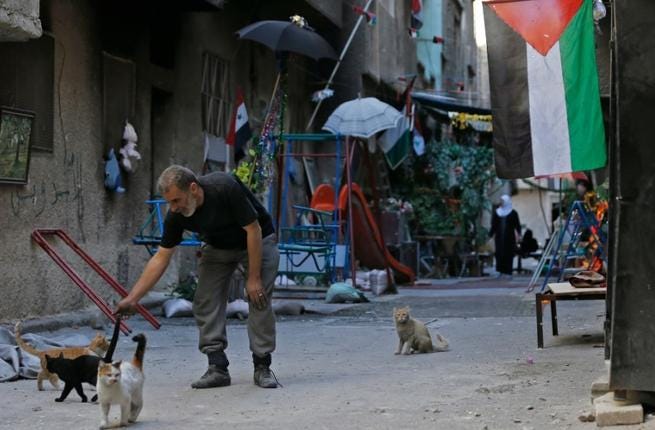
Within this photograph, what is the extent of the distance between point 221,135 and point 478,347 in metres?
8.20

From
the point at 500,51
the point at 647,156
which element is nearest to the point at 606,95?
the point at 500,51

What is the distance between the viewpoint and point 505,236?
23.4 m

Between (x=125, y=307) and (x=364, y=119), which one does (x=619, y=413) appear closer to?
(x=125, y=307)

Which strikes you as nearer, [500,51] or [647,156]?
[647,156]

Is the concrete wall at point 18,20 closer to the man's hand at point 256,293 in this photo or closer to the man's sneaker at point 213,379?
the man's hand at point 256,293

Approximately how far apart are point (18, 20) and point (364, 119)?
8.83m

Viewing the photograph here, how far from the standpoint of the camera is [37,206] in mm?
10898

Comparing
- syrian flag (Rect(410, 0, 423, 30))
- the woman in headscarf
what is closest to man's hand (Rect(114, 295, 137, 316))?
the woman in headscarf

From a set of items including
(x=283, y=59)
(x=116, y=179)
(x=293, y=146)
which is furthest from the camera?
(x=293, y=146)

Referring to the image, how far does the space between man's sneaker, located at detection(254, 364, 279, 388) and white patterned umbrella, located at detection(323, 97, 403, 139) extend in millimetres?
10324

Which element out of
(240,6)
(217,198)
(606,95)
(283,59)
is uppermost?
(240,6)

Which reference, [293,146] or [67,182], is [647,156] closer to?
[67,182]

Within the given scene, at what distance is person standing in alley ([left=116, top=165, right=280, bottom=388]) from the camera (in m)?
6.58

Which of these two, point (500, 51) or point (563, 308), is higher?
point (500, 51)
